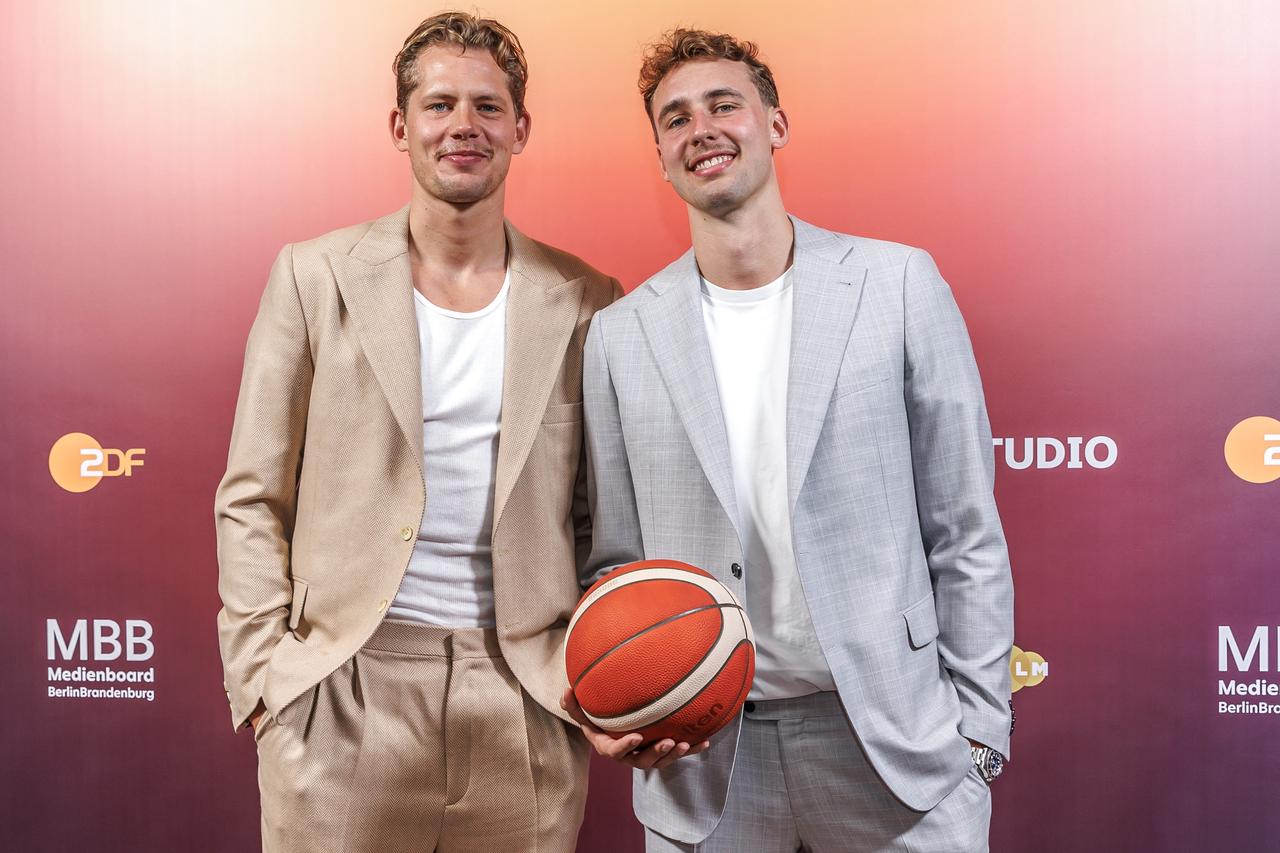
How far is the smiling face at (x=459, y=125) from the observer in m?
2.06

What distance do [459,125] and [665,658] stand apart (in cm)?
112

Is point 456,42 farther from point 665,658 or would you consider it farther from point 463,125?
point 665,658

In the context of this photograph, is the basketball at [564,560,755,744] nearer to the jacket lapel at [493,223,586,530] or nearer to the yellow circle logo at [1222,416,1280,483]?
the jacket lapel at [493,223,586,530]

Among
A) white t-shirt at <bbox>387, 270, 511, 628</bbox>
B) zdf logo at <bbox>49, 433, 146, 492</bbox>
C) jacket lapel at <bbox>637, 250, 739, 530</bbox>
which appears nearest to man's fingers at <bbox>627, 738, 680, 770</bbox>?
jacket lapel at <bbox>637, 250, 739, 530</bbox>

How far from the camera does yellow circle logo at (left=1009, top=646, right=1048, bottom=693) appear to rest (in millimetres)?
2564

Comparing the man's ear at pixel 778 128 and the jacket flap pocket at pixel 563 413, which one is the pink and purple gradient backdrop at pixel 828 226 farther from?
the jacket flap pocket at pixel 563 413

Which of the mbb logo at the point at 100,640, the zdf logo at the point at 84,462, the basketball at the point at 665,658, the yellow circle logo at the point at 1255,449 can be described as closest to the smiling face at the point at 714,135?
the basketball at the point at 665,658

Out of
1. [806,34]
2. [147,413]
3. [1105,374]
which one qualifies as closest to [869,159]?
[806,34]

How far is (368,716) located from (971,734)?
1.10 m

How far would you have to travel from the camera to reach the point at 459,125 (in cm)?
205

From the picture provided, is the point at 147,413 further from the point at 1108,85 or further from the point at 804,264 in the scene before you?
the point at 1108,85

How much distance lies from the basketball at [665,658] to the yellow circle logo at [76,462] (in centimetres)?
180

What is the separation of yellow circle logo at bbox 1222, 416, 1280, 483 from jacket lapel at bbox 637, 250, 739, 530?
4.68 ft

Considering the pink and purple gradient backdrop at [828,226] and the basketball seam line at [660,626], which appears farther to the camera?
the pink and purple gradient backdrop at [828,226]
